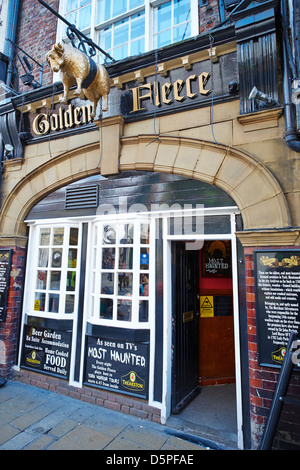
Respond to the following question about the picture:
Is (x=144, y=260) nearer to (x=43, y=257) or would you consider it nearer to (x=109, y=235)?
(x=109, y=235)

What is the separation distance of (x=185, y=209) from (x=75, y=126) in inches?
107

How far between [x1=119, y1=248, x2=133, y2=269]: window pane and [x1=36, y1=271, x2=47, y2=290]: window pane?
1.73 metres

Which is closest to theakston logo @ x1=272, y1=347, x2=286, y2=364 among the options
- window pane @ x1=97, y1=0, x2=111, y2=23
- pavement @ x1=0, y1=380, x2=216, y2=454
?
pavement @ x1=0, y1=380, x2=216, y2=454

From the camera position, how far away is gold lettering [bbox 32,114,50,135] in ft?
17.8

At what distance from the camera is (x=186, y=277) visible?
15.7 feet

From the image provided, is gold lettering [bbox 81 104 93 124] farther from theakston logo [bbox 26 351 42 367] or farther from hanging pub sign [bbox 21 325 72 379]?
theakston logo [bbox 26 351 42 367]

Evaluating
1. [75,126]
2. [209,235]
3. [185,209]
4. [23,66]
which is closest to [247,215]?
[209,235]

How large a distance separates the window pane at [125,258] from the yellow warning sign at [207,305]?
1730 millimetres

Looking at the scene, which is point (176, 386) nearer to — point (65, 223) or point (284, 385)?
point (284, 385)

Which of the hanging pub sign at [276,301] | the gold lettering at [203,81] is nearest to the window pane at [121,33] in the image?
the gold lettering at [203,81]

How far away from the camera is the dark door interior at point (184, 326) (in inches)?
169

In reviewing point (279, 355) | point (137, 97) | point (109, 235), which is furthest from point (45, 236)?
point (279, 355)

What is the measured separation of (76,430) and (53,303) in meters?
2.15

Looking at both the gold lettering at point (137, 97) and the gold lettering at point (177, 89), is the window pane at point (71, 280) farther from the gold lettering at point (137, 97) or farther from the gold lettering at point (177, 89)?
the gold lettering at point (177, 89)
